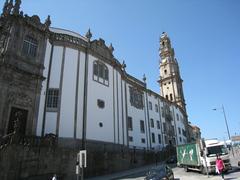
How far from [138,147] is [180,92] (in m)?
32.8

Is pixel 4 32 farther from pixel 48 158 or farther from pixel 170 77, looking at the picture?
pixel 170 77

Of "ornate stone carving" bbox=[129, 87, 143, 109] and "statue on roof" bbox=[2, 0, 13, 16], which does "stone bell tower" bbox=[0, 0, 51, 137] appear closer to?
"statue on roof" bbox=[2, 0, 13, 16]

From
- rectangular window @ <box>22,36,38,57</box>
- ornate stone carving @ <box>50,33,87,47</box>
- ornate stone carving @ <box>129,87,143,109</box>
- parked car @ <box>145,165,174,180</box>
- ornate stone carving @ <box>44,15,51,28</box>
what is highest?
ornate stone carving @ <box>44,15,51,28</box>

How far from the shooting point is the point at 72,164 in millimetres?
19078

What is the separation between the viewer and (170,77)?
6278cm

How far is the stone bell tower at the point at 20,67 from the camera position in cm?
1933

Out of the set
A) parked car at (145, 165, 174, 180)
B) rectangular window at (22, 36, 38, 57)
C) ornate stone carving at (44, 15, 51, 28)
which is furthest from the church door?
parked car at (145, 165, 174, 180)

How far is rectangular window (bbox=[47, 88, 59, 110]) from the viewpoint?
2252 cm

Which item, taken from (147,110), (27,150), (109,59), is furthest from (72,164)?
(147,110)

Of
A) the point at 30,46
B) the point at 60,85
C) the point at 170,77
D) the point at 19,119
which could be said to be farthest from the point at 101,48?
the point at 170,77

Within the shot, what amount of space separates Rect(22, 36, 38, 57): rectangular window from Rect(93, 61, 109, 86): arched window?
8.03m

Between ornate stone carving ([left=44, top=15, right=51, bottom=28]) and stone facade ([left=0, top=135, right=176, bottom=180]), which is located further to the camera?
ornate stone carving ([left=44, top=15, right=51, bottom=28])

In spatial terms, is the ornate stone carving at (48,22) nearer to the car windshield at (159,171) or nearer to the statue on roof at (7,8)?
the statue on roof at (7,8)

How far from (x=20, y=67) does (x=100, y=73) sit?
10811 mm
